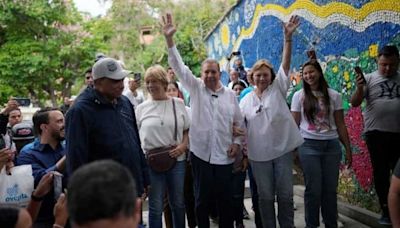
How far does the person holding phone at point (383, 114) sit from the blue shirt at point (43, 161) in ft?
10.3

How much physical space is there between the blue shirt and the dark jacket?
7.4 inches

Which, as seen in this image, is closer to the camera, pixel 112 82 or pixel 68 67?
pixel 112 82

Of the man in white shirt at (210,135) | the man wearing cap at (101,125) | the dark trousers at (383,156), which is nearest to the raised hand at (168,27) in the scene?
the man in white shirt at (210,135)

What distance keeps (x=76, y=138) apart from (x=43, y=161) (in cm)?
29

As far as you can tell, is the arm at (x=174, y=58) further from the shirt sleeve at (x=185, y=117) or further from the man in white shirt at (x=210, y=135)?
the shirt sleeve at (x=185, y=117)

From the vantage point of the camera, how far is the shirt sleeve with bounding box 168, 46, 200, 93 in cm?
412

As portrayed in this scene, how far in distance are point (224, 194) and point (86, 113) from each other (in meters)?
1.73

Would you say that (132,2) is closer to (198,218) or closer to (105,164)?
(198,218)

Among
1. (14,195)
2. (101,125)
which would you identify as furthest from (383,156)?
(14,195)

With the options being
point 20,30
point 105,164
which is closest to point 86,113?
point 105,164

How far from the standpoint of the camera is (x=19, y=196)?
2.73 m

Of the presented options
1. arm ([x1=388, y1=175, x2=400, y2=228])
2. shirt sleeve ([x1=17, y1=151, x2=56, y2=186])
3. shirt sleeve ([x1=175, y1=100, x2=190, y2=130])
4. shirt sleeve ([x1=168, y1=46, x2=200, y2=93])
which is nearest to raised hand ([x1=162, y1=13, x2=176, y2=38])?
shirt sleeve ([x1=168, y1=46, x2=200, y2=93])

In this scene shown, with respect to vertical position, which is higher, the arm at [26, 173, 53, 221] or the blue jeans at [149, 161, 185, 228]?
the arm at [26, 173, 53, 221]

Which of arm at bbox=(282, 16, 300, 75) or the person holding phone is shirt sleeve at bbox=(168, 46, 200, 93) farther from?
the person holding phone
